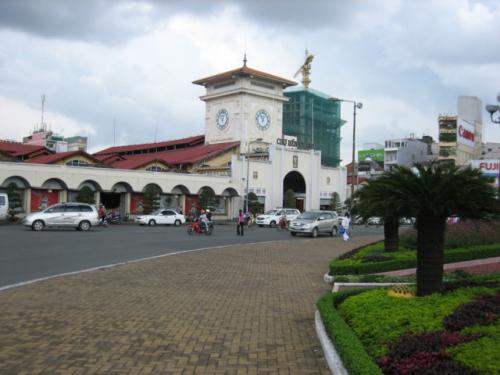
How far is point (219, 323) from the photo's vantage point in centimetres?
831

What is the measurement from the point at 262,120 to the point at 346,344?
6215 centimetres

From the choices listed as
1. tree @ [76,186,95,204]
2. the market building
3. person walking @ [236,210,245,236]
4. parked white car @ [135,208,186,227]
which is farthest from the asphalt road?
Result: the market building

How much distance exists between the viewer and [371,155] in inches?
3927

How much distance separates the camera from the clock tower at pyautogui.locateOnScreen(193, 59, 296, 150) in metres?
65.3

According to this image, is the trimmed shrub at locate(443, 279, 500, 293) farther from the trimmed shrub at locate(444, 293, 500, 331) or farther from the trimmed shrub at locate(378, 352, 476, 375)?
the trimmed shrub at locate(378, 352, 476, 375)

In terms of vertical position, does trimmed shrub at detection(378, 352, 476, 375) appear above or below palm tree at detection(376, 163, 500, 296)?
below

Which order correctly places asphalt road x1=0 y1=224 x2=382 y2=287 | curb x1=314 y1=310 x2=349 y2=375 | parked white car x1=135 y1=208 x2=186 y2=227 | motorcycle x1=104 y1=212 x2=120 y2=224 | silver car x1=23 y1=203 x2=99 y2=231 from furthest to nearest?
1. motorcycle x1=104 y1=212 x2=120 y2=224
2. parked white car x1=135 y1=208 x2=186 y2=227
3. silver car x1=23 y1=203 x2=99 y2=231
4. asphalt road x1=0 y1=224 x2=382 y2=287
5. curb x1=314 y1=310 x2=349 y2=375

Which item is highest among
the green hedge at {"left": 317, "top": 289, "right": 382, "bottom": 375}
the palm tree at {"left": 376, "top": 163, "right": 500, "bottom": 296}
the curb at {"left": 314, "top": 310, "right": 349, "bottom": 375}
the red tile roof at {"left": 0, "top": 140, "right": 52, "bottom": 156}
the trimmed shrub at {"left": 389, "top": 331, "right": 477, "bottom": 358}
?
the red tile roof at {"left": 0, "top": 140, "right": 52, "bottom": 156}

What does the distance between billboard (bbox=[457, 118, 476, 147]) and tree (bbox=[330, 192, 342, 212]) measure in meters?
14.5

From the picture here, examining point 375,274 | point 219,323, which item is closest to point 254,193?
point 375,274

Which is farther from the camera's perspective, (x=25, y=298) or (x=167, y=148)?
(x=167, y=148)

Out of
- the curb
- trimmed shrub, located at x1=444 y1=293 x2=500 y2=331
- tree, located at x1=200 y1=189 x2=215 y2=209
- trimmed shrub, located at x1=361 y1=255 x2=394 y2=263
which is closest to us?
the curb

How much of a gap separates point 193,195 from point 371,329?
46.6 metres

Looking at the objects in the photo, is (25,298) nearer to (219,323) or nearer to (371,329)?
(219,323)
